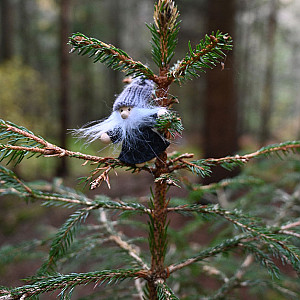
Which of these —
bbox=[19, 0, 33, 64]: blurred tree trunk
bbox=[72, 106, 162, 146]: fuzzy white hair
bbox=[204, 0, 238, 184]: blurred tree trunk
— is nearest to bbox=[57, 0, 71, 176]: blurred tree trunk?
bbox=[204, 0, 238, 184]: blurred tree trunk

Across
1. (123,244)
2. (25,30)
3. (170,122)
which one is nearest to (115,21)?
(25,30)

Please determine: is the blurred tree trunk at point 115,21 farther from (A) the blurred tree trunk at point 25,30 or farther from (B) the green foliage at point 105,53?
(B) the green foliage at point 105,53

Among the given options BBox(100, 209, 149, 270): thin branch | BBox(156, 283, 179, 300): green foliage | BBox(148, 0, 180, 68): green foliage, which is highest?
BBox(148, 0, 180, 68): green foliage

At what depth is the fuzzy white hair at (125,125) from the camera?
84 centimetres

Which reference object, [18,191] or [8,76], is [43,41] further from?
[18,191]

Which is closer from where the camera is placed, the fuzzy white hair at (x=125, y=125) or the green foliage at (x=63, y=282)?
the green foliage at (x=63, y=282)

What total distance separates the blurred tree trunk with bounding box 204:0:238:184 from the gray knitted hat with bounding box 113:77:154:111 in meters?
3.62

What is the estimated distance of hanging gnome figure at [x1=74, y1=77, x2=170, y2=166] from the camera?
79 centimetres

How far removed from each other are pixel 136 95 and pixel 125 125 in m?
0.11

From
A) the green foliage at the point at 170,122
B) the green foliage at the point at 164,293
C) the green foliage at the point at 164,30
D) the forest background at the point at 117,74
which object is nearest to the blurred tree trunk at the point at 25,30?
the forest background at the point at 117,74

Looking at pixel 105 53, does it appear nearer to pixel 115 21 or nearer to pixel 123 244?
pixel 123 244

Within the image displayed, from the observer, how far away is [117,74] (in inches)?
543

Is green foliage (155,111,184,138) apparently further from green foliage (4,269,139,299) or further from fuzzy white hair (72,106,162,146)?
green foliage (4,269,139,299)

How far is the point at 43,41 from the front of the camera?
48.0 ft
